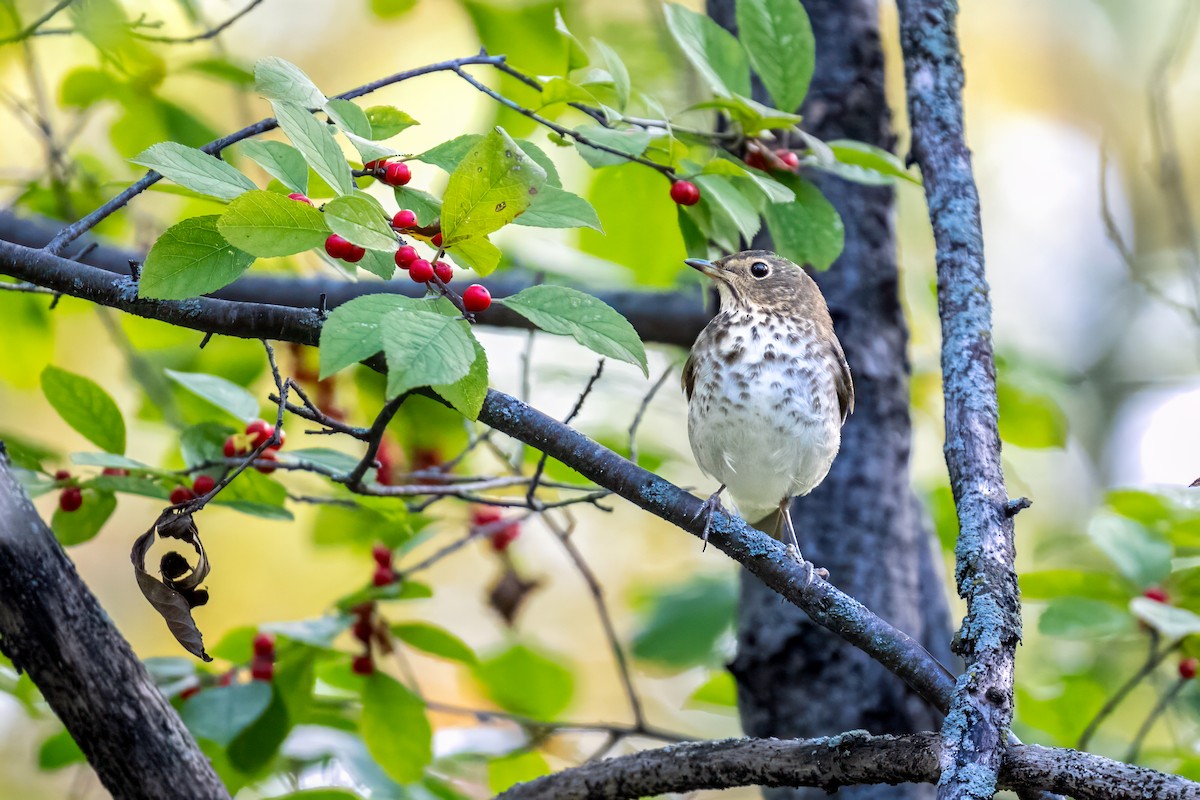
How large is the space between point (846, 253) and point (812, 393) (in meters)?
0.68

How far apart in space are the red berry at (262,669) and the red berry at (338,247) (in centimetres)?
150

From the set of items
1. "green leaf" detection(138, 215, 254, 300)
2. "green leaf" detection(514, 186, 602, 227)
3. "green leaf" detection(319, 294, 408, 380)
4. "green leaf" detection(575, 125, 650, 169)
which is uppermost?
"green leaf" detection(575, 125, 650, 169)

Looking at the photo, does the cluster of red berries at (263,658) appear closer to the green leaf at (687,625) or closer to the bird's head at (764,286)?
the bird's head at (764,286)

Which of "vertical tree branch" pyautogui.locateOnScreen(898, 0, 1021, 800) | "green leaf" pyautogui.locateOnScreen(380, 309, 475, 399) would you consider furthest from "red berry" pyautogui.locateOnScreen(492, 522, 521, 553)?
"green leaf" pyautogui.locateOnScreen(380, 309, 475, 399)

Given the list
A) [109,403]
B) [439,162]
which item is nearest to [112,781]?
[109,403]

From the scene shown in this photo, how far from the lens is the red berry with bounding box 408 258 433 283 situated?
1.87m

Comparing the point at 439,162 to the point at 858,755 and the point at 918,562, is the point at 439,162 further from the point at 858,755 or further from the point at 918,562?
the point at 918,562

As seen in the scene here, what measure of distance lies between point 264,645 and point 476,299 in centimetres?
159

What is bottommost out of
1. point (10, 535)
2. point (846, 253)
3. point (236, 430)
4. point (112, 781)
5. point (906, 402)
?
point (112, 781)

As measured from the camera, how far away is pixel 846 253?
3867 millimetres

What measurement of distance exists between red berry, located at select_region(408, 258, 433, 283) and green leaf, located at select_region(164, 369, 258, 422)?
44.9 inches

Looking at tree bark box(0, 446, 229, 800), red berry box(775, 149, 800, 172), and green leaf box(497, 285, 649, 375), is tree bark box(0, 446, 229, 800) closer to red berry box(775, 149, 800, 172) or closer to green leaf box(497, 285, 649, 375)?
green leaf box(497, 285, 649, 375)

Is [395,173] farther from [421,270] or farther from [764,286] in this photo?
[764,286]

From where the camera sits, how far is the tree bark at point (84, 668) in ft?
7.36
